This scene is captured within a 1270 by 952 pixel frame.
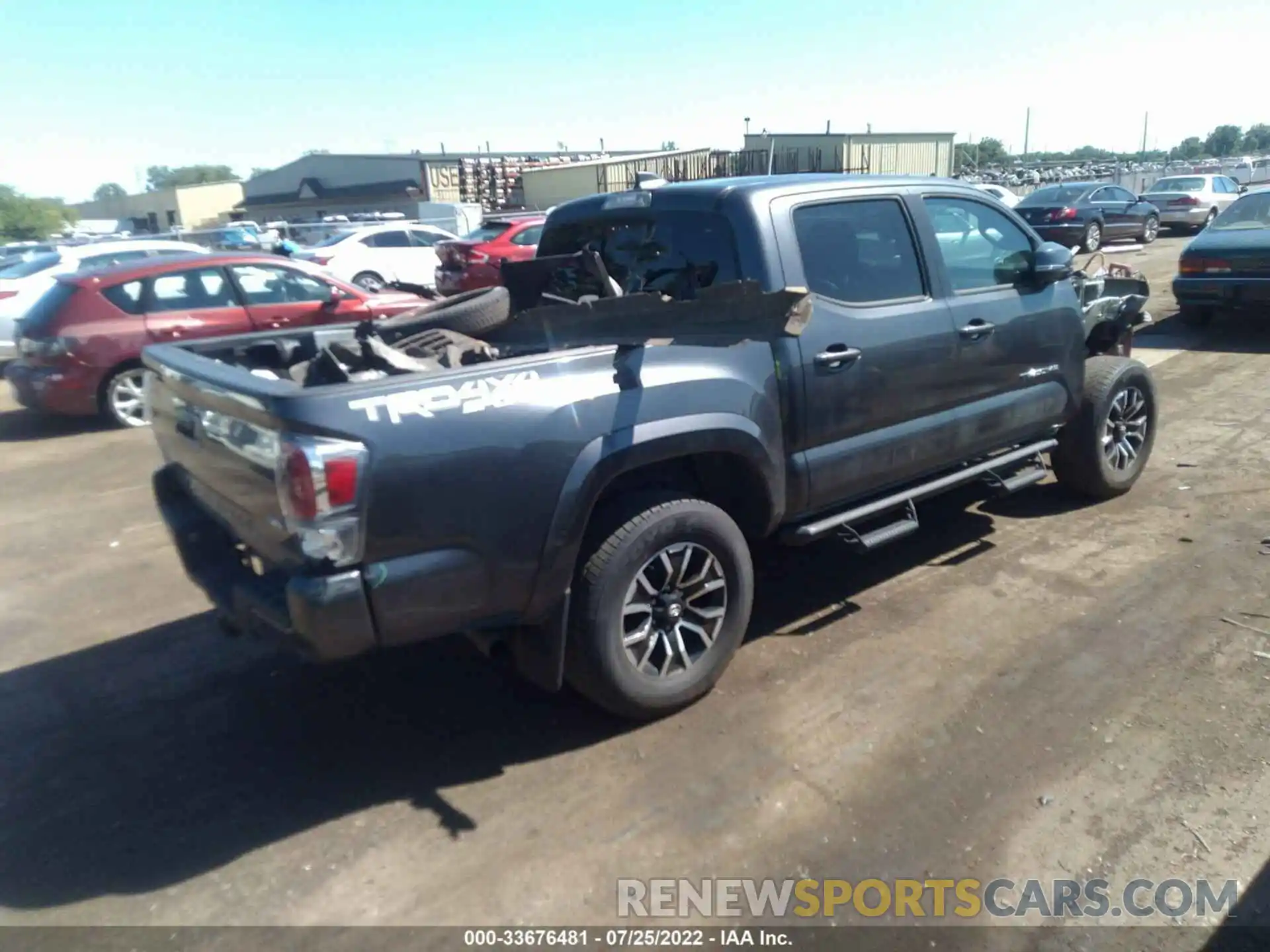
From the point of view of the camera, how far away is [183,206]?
63562 mm

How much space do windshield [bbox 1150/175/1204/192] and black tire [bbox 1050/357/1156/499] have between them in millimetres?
24152

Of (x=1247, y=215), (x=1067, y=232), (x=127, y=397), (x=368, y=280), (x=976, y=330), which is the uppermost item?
(x=1247, y=215)

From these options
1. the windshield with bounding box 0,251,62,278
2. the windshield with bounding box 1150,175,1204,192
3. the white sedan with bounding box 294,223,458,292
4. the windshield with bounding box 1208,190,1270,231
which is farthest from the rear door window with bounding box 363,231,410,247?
the windshield with bounding box 1150,175,1204,192

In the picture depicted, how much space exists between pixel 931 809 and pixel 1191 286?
10249mm

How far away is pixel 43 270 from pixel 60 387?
6.45 metres

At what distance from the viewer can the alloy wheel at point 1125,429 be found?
579 centimetres

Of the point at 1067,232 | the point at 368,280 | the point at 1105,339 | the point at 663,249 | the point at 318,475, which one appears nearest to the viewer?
the point at 318,475

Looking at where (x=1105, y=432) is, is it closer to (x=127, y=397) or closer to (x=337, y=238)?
(x=127, y=397)

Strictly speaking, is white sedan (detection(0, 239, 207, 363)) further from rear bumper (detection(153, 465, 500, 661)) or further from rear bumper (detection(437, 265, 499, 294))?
rear bumper (detection(153, 465, 500, 661))

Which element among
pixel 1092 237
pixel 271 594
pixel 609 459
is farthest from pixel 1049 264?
pixel 1092 237

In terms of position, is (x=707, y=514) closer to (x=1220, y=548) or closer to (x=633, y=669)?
(x=633, y=669)

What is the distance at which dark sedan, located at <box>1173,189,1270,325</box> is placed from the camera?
10547 millimetres

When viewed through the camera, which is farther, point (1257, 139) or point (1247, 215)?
point (1257, 139)

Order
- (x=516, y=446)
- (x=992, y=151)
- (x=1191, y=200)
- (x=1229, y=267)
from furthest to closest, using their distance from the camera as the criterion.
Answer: (x=992, y=151) → (x=1191, y=200) → (x=1229, y=267) → (x=516, y=446)
